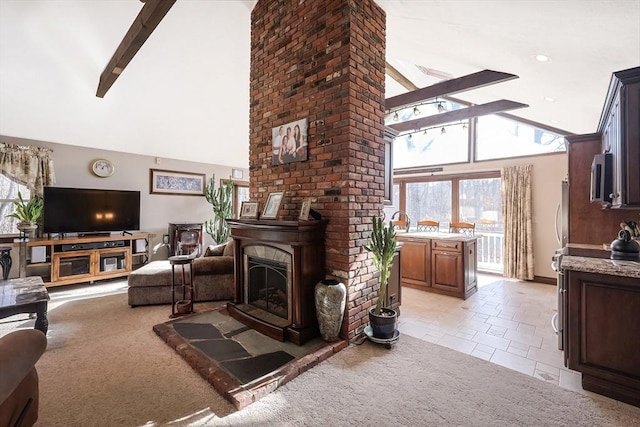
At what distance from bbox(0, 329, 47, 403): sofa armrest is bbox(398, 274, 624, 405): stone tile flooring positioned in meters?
2.86

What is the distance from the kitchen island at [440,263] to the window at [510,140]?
231 cm

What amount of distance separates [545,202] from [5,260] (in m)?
8.84

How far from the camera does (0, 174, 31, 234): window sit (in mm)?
4336

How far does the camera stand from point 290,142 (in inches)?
118

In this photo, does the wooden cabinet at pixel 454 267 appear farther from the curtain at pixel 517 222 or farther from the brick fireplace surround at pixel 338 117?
the brick fireplace surround at pixel 338 117

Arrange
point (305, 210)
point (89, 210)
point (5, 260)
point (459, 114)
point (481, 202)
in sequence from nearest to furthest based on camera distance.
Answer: point (305, 210), point (5, 260), point (89, 210), point (459, 114), point (481, 202)

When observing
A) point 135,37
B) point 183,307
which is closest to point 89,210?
point 183,307

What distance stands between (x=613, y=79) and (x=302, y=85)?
8.28ft

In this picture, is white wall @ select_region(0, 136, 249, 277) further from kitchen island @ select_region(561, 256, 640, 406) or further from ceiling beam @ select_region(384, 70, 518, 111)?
kitchen island @ select_region(561, 256, 640, 406)

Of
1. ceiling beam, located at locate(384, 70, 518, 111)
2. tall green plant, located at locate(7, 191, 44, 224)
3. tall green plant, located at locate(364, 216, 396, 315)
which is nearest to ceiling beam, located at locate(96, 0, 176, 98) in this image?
tall green plant, located at locate(7, 191, 44, 224)

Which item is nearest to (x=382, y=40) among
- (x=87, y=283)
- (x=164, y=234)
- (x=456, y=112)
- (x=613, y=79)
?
(x=613, y=79)

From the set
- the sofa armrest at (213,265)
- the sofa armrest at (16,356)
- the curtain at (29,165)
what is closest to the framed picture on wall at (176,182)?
the curtain at (29,165)

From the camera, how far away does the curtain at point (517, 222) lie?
5.10 m

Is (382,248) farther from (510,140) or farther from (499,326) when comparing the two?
(510,140)
